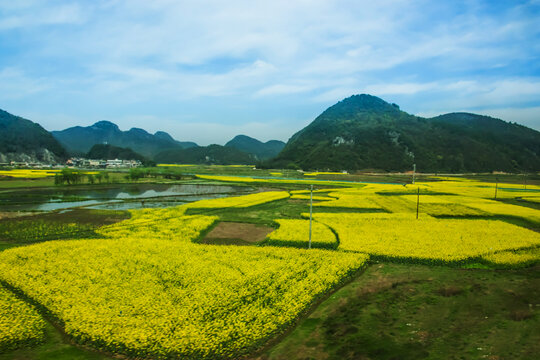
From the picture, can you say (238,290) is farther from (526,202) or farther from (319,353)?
(526,202)

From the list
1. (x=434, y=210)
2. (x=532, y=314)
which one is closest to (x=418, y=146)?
(x=434, y=210)

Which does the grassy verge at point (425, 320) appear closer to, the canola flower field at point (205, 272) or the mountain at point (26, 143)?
the canola flower field at point (205, 272)

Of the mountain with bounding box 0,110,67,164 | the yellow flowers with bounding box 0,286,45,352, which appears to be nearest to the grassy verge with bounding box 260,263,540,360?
the yellow flowers with bounding box 0,286,45,352

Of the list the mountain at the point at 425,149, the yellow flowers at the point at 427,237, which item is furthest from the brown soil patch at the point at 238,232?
the mountain at the point at 425,149

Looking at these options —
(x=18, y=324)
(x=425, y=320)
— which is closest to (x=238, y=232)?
(x=18, y=324)

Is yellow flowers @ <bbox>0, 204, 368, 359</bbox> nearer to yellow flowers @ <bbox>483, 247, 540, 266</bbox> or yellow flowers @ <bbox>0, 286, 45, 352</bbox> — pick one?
yellow flowers @ <bbox>0, 286, 45, 352</bbox>

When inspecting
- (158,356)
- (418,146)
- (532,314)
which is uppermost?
(418,146)
